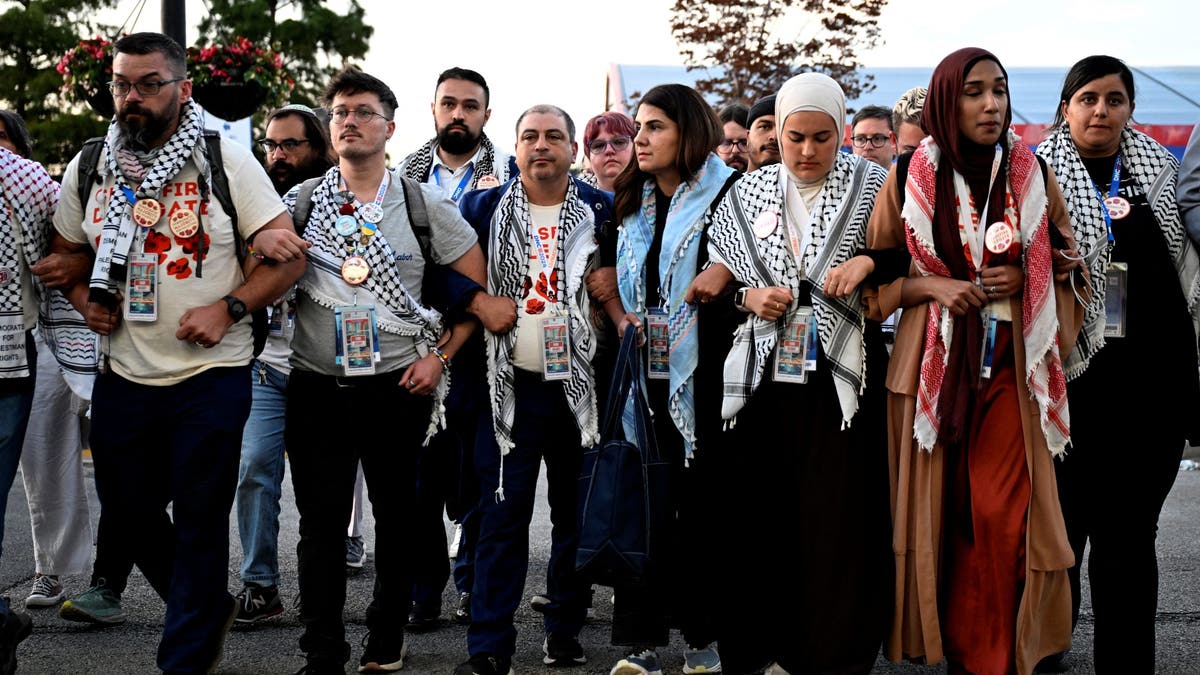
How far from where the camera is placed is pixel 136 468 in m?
4.26

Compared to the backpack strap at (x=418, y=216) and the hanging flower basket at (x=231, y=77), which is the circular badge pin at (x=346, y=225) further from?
the hanging flower basket at (x=231, y=77)

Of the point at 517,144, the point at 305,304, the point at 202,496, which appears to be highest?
the point at 517,144

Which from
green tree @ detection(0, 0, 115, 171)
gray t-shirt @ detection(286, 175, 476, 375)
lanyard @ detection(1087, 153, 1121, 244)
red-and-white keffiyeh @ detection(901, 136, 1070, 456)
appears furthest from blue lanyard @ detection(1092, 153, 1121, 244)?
green tree @ detection(0, 0, 115, 171)

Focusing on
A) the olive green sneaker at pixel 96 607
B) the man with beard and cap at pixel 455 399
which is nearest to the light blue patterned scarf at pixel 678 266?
the man with beard and cap at pixel 455 399

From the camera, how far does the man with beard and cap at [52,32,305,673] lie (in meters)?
4.14

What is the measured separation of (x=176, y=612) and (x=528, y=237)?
6.16 feet

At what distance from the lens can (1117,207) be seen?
4.53 m

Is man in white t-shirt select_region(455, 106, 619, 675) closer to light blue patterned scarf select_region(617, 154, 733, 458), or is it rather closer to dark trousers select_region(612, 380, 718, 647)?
light blue patterned scarf select_region(617, 154, 733, 458)

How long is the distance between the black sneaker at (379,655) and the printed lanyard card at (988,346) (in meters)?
2.41

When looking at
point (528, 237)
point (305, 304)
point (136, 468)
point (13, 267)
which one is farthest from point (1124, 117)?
point (13, 267)

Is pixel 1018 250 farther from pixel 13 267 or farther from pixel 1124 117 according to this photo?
pixel 13 267

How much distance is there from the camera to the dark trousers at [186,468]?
4.13 meters

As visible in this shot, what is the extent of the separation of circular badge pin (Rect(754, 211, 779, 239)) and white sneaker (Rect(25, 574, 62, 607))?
367cm

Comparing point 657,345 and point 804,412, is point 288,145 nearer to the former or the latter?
point 657,345
